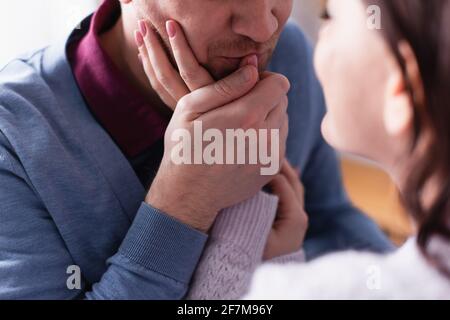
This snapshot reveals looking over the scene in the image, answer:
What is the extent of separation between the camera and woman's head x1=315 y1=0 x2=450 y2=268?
46 centimetres

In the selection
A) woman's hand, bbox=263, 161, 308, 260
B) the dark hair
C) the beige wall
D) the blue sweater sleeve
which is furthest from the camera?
the beige wall

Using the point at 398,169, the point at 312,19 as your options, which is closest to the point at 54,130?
the point at 398,169

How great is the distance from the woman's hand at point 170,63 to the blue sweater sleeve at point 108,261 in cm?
17

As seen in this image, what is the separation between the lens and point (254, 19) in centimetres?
68

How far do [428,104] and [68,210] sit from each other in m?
0.46

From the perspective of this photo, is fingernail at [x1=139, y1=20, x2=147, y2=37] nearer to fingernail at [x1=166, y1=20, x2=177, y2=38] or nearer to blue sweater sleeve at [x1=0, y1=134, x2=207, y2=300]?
fingernail at [x1=166, y1=20, x2=177, y2=38]

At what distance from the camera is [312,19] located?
1152 millimetres

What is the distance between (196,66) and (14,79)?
25 centimetres

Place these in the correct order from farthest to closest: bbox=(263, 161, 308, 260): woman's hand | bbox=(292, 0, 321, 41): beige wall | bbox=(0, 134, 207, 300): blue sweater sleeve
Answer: bbox=(292, 0, 321, 41): beige wall, bbox=(263, 161, 308, 260): woman's hand, bbox=(0, 134, 207, 300): blue sweater sleeve

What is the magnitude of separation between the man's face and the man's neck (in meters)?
0.08

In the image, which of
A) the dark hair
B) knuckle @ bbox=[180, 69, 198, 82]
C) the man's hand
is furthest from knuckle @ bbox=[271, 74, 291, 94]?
the dark hair

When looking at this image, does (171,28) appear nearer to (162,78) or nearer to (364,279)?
(162,78)

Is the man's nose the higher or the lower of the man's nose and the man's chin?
the higher

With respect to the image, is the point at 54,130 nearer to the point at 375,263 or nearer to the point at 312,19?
the point at 375,263
